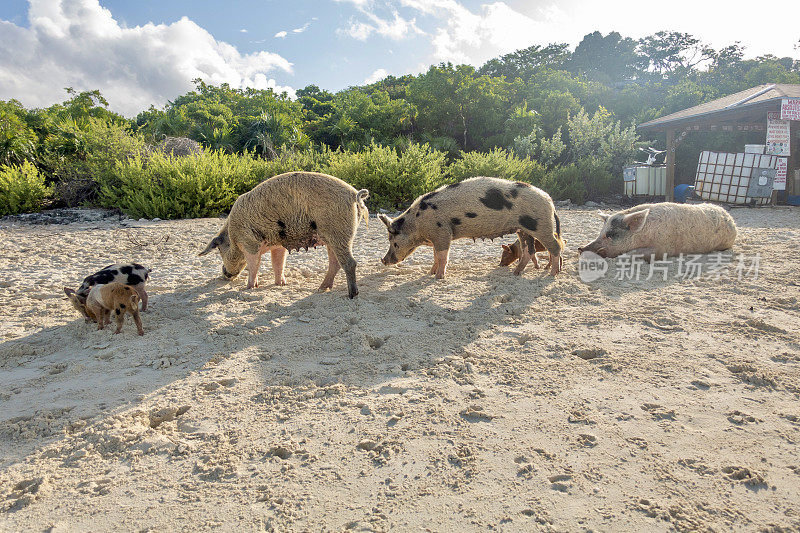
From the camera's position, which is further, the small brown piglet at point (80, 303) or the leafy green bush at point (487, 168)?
the leafy green bush at point (487, 168)

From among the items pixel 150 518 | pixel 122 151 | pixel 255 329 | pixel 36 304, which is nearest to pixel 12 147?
pixel 122 151

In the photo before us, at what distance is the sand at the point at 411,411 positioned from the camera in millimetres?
2004

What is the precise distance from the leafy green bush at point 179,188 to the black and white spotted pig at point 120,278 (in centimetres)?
660

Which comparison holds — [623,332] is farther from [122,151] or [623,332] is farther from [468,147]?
[468,147]

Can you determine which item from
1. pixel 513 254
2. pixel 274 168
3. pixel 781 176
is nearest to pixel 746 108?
pixel 781 176

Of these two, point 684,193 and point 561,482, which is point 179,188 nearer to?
Answer: point 561,482

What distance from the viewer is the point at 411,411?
2.73 metres

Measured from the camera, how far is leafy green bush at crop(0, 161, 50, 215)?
11250mm

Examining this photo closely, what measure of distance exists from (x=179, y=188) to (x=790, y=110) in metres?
16.5

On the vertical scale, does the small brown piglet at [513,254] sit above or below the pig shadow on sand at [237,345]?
above

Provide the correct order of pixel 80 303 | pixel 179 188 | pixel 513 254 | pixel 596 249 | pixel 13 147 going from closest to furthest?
pixel 80 303 → pixel 513 254 → pixel 596 249 → pixel 179 188 → pixel 13 147

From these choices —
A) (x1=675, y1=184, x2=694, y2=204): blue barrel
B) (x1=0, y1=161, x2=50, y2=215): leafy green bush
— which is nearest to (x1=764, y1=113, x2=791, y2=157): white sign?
(x1=675, y1=184, x2=694, y2=204): blue barrel

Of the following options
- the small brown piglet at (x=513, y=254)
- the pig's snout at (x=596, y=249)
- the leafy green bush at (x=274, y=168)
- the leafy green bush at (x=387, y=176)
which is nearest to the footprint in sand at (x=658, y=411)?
the small brown piglet at (x=513, y=254)

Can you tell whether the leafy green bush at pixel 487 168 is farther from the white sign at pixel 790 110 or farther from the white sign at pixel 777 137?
the white sign at pixel 790 110
